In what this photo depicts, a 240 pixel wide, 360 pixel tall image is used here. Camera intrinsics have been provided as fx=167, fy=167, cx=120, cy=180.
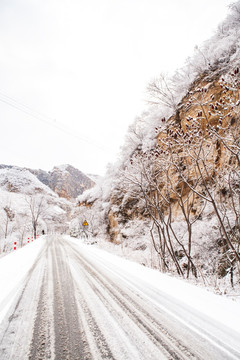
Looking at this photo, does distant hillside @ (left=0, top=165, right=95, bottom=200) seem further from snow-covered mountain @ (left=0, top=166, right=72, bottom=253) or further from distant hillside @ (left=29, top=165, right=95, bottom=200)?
snow-covered mountain @ (left=0, top=166, right=72, bottom=253)

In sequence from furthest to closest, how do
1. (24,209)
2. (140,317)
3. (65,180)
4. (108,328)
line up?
1. (65,180)
2. (24,209)
3. (140,317)
4. (108,328)

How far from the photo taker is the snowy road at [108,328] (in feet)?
7.17

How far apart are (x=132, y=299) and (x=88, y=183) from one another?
160m

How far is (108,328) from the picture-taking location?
2.72 m

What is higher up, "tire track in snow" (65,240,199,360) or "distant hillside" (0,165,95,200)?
"distant hillside" (0,165,95,200)

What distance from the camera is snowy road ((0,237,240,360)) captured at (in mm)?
2186

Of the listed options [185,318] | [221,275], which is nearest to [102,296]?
[185,318]

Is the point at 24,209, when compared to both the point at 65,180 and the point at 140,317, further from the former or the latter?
the point at 65,180

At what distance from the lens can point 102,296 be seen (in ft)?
13.4

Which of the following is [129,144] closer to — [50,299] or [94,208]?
[94,208]

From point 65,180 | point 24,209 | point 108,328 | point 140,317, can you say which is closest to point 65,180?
point 65,180

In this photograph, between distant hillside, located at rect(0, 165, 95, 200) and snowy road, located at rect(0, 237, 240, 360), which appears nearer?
snowy road, located at rect(0, 237, 240, 360)

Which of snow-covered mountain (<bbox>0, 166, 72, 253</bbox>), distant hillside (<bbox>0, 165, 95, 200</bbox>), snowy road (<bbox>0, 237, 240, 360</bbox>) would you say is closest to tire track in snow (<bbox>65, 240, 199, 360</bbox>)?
snowy road (<bbox>0, 237, 240, 360</bbox>)

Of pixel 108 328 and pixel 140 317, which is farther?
pixel 140 317
